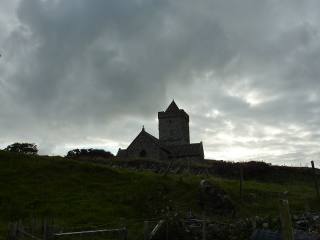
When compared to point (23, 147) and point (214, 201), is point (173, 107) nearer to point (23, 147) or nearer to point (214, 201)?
point (23, 147)

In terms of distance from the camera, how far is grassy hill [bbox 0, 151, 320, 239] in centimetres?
2583

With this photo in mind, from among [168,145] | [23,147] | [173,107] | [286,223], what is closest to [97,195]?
[286,223]

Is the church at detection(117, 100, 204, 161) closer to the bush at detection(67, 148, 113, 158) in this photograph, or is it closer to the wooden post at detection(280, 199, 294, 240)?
the bush at detection(67, 148, 113, 158)

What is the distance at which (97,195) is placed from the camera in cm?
3031

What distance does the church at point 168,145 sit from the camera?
198ft

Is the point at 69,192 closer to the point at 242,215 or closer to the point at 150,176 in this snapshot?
the point at 150,176

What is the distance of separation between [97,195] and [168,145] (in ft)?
124

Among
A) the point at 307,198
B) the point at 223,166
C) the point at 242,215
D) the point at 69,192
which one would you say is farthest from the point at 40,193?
the point at 223,166

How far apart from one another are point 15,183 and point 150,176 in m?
11.4

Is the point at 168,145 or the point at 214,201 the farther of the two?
the point at 168,145

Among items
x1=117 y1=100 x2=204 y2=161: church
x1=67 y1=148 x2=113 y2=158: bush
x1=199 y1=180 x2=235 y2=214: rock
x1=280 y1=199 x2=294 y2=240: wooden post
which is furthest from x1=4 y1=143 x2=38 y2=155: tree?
x1=280 y1=199 x2=294 y2=240: wooden post

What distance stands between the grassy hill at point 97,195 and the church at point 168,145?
22.3 m

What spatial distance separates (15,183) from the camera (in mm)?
32656

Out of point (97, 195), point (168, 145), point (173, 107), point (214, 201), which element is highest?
point (173, 107)
